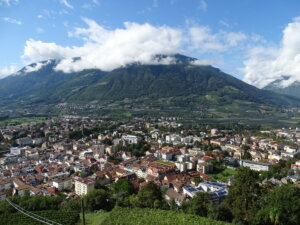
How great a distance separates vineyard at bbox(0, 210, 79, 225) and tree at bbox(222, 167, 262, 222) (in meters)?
9.59

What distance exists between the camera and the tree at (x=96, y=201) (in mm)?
16402

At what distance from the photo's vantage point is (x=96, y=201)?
54.0 ft

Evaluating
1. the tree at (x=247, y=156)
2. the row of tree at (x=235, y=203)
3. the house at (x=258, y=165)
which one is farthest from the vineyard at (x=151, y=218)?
the tree at (x=247, y=156)

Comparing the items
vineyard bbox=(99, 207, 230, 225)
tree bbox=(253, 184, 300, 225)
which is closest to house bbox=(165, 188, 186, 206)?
vineyard bbox=(99, 207, 230, 225)

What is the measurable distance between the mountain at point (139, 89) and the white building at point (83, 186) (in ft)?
280

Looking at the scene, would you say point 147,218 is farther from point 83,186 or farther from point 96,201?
point 83,186

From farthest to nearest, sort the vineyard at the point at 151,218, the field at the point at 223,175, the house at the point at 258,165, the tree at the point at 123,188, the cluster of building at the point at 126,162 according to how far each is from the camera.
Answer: the house at the point at 258,165 → the field at the point at 223,175 → the cluster of building at the point at 126,162 → the tree at the point at 123,188 → the vineyard at the point at 151,218

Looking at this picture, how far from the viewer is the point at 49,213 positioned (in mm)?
15109

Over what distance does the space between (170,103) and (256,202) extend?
104 meters

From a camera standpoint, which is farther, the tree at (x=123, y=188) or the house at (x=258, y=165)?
the house at (x=258, y=165)

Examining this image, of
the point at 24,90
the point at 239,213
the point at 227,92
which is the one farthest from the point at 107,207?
the point at 24,90

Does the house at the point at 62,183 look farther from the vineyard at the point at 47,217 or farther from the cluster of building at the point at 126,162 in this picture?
the vineyard at the point at 47,217

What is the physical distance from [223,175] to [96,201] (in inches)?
624

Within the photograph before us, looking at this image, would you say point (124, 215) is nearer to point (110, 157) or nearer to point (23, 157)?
point (110, 157)
